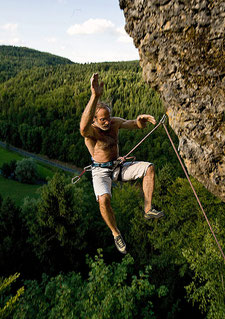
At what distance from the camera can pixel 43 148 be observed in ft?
251

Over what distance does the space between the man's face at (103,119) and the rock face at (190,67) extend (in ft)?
4.60

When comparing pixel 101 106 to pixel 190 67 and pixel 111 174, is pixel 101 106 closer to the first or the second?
pixel 111 174

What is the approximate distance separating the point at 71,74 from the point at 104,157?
151 m

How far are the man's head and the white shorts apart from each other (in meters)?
0.89

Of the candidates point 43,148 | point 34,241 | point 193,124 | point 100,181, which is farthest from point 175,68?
point 43,148

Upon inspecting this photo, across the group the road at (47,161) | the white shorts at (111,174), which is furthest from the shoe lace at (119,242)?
the road at (47,161)

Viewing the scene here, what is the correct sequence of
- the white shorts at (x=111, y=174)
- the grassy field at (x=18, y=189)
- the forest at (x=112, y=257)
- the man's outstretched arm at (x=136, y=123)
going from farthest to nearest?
the grassy field at (x=18, y=189), the forest at (x=112, y=257), the man's outstretched arm at (x=136, y=123), the white shorts at (x=111, y=174)

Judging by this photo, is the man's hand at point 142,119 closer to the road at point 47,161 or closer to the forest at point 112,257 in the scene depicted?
the forest at point 112,257

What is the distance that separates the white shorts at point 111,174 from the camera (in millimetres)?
4812

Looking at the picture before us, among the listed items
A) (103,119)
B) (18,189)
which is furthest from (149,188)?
(18,189)

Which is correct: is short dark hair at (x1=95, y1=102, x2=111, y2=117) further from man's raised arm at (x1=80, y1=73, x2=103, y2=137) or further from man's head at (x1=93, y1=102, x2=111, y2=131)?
man's raised arm at (x1=80, y1=73, x2=103, y2=137)

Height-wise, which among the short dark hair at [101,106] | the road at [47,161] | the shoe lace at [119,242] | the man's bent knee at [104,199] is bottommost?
the road at [47,161]

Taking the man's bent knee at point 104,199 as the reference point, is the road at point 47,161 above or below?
below

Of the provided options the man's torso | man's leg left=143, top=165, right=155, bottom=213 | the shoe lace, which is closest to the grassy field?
the shoe lace
